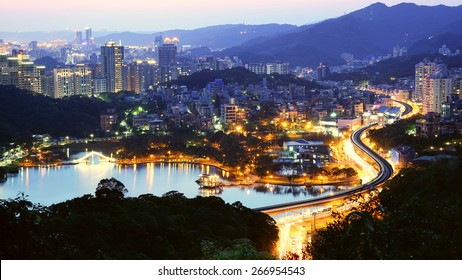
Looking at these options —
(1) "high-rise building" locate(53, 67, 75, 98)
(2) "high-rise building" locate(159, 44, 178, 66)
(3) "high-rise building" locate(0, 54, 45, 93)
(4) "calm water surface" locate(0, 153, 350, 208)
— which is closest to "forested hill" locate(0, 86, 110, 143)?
(4) "calm water surface" locate(0, 153, 350, 208)

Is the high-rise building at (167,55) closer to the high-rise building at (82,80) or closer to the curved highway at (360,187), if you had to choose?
the high-rise building at (82,80)

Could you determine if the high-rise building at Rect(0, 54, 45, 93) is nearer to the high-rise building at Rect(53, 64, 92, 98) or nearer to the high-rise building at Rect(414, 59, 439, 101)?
the high-rise building at Rect(53, 64, 92, 98)

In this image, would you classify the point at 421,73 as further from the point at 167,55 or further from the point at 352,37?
the point at 352,37

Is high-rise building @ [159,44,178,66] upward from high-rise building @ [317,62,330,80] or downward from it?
upward

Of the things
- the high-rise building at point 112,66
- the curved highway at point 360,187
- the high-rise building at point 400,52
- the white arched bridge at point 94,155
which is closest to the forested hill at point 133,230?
the curved highway at point 360,187

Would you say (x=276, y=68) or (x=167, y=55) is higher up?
(x=167, y=55)

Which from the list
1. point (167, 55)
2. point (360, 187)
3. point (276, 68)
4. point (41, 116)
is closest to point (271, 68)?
point (276, 68)
